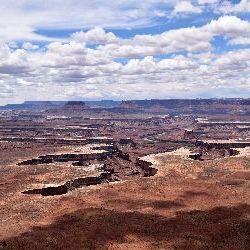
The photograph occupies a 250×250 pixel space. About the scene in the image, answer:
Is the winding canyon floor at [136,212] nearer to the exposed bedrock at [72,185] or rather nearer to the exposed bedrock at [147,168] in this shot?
the exposed bedrock at [147,168]

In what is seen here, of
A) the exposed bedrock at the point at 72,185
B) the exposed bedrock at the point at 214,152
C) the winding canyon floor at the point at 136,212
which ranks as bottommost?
the exposed bedrock at the point at 214,152

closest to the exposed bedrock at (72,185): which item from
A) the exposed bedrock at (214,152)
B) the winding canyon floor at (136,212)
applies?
the winding canyon floor at (136,212)

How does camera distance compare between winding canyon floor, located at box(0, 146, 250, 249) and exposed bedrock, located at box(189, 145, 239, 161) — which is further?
exposed bedrock, located at box(189, 145, 239, 161)

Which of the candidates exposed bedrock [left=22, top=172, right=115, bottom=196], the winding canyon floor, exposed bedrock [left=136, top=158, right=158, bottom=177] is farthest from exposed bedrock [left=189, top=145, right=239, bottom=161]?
exposed bedrock [left=22, top=172, right=115, bottom=196]

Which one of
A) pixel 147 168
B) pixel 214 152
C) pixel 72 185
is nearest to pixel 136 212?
pixel 72 185

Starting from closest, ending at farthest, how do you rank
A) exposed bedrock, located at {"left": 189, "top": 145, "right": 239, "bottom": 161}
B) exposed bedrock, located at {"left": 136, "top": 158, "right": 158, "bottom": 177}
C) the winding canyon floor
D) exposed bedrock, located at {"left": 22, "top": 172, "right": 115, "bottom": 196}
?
the winding canyon floor
exposed bedrock, located at {"left": 22, "top": 172, "right": 115, "bottom": 196}
exposed bedrock, located at {"left": 136, "top": 158, "right": 158, "bottom": 177}
exposed bedrock, located at {"left": 189, "top": 145, "right": 239, "bottom": 161}

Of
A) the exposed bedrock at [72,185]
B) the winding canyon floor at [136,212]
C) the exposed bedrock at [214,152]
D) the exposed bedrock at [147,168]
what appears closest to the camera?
the winding canyon floor at [136,212]

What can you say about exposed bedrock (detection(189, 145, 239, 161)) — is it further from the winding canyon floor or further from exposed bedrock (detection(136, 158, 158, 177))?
the winding canyon floor

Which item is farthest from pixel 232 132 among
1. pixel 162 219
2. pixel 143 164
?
pixel 162 219

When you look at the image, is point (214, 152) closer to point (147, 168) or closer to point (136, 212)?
point (147, 168)

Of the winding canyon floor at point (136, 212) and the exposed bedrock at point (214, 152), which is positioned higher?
the winding canyon floor at point (136, 212)

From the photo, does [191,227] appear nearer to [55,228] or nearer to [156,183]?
[55,228]
